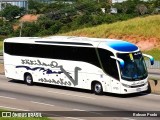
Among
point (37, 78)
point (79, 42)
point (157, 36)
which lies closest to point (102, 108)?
point (79, 42)

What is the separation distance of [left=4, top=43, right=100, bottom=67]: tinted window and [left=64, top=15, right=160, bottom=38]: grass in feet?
138

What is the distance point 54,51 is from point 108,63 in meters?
4.67

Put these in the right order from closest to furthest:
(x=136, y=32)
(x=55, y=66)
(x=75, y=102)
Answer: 1. (x=75, y=102)
2. (x=55, y=66)
3. (x=136, y=32)

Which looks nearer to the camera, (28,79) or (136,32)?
(28,79)

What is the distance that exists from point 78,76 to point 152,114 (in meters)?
7.58

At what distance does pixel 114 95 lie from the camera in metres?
26.2

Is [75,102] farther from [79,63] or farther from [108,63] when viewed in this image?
[79,63]

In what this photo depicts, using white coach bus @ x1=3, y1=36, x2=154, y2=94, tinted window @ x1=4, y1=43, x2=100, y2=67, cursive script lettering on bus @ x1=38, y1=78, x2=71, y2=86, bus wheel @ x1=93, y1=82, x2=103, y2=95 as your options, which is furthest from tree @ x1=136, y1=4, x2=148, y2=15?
bus wheel @ x1=93, y1=82, x2=103, y2=95

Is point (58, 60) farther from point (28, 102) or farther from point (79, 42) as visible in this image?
point (28, 102)

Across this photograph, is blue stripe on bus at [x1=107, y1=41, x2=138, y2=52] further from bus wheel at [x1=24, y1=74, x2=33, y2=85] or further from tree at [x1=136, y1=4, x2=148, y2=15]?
tree at [x1=136, y1=4, x2=148, y2=15]

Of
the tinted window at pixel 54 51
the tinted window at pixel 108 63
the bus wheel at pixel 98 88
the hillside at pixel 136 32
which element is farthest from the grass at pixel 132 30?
the tinted window at pixel 108 63

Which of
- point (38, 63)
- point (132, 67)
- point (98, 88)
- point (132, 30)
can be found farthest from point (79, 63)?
point (132, 30)

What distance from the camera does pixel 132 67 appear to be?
24984 millimetres

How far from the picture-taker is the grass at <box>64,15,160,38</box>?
71.8 meters
